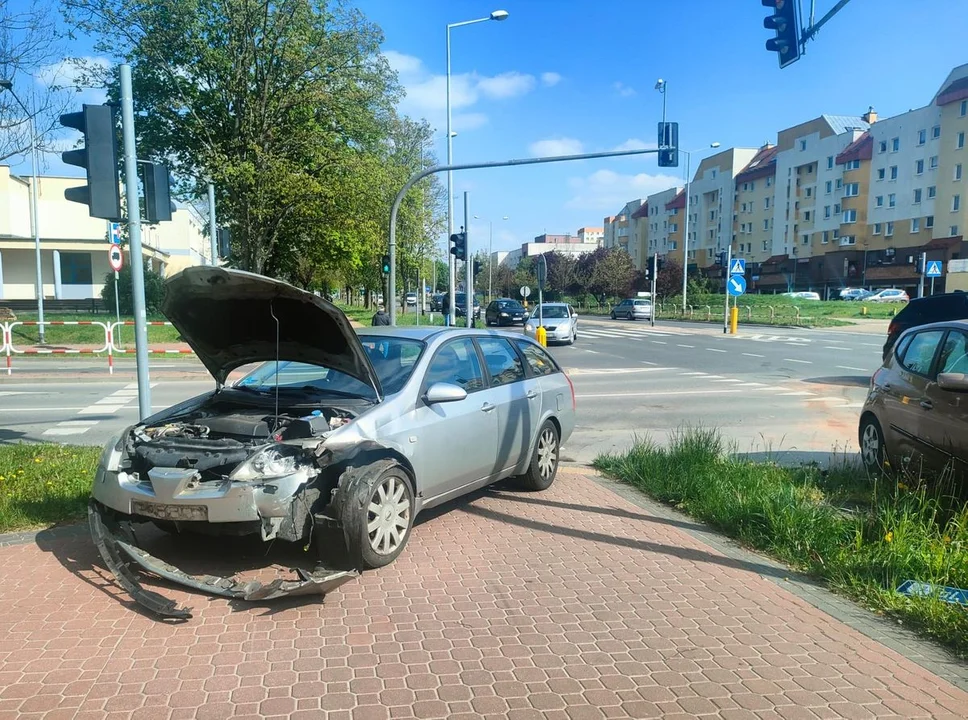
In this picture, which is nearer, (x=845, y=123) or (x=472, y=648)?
(x=472, y=648)

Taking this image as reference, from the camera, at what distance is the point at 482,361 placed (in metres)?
6.05

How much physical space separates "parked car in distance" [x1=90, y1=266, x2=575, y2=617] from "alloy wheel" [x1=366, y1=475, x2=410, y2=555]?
0.01 metres

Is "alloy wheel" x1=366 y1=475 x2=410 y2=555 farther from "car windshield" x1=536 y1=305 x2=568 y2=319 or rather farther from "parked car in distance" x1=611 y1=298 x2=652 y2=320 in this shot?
"parked car in distance" x1=611 y1=298 x2=652 y2=320

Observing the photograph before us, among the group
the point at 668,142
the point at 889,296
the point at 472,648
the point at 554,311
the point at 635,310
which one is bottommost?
the point at 472,648

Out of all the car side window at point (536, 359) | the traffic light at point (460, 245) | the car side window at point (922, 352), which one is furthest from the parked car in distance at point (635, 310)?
the car side window at point (536, 359)

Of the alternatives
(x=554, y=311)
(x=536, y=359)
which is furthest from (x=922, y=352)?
(x=554, y=311)

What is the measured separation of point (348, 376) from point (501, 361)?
5.14 feet

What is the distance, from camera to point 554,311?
99.9 feet

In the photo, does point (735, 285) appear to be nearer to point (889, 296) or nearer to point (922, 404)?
point (922, 404)

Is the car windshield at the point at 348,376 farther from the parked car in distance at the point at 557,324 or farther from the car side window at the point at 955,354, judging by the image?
the parked car in distance at the point at 557,324

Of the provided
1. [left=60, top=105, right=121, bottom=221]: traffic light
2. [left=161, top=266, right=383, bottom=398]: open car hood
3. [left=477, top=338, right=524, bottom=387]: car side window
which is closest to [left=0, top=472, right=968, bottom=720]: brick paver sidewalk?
[left=161, top=266, right=383, bottom=398]: open car hood

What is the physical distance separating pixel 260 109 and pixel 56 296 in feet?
79.3

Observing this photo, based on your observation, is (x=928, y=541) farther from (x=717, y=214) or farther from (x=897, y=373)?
(x=717, y=214)

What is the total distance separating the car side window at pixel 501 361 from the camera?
6160mm
